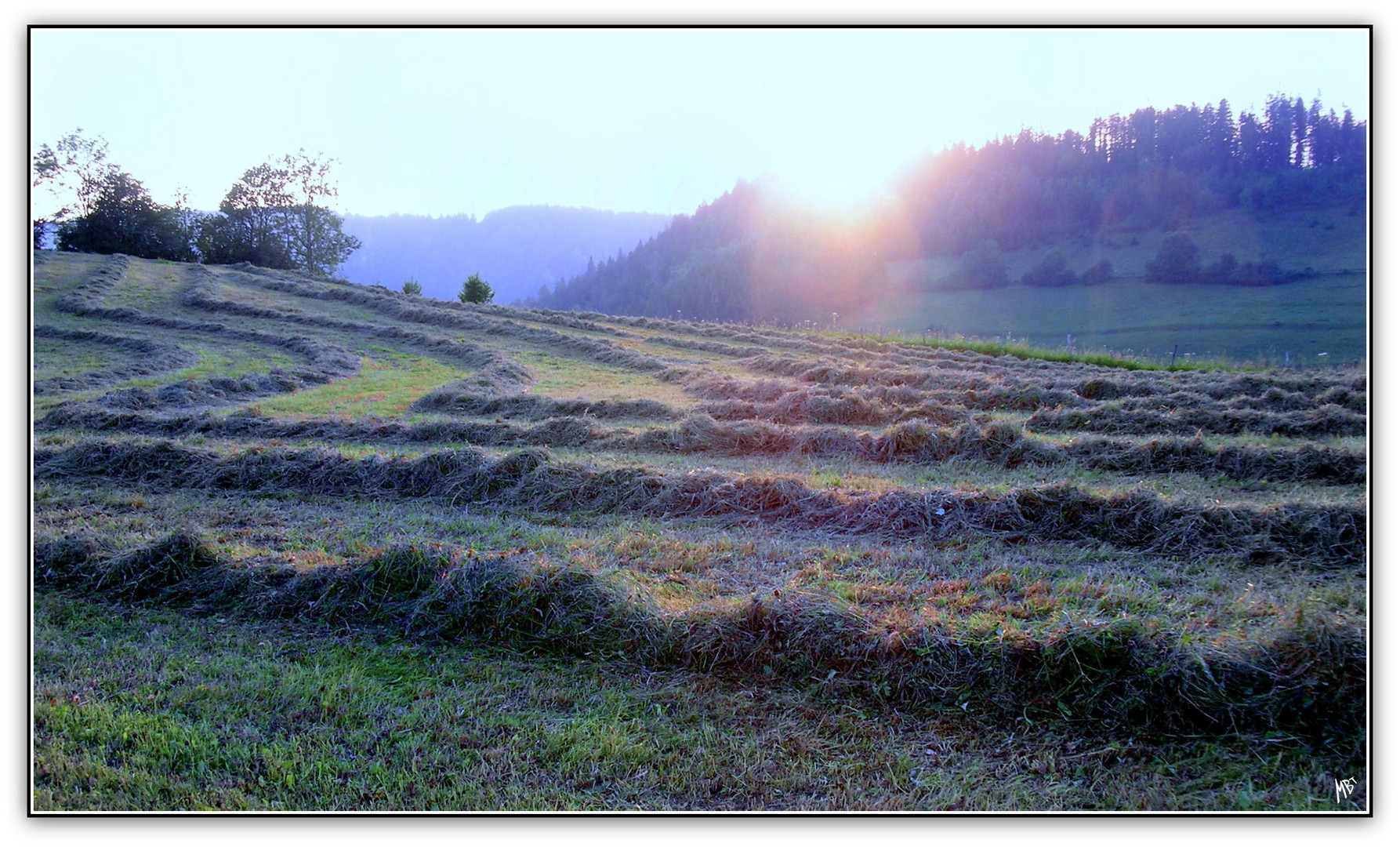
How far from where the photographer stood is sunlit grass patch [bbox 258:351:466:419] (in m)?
10.9

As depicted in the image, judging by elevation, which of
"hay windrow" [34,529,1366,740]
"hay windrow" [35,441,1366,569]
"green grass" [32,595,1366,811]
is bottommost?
"green grass" [32,595,1366,811]

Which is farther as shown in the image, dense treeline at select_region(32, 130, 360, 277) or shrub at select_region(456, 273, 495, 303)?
shrub at select_region(456, 273, 495, 303)

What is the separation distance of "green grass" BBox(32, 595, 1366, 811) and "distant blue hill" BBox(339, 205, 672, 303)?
20.8 ft

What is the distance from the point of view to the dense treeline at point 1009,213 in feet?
19.2

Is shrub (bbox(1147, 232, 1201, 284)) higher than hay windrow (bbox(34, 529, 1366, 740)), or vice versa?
shrub (bbox(1147, 232, 1201, 284))

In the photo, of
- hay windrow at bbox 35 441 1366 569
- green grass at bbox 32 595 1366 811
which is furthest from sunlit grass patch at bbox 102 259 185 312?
green grass at bbox 32 595 1366 811

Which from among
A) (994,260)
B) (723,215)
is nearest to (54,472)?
(723,215)

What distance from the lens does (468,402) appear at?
11.8m

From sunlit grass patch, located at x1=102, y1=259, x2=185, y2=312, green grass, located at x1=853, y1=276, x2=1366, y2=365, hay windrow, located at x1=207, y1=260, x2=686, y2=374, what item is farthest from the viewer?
sunlit grass patch, located at x1=102, y1=259, x2=185, y2=312

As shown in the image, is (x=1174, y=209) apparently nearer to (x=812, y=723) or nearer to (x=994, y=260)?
(x=812, y=723)

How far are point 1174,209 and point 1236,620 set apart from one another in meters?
10.6

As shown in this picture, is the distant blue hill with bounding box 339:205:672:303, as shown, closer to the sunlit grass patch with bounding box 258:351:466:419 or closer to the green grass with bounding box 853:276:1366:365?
the sunlit grass patch with bounding box 258:351:466:419

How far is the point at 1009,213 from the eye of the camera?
886 inches
